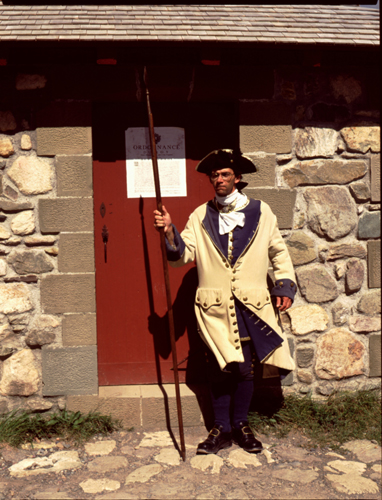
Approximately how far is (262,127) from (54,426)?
9.23ft

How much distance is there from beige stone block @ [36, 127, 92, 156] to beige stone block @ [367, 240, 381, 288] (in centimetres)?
238

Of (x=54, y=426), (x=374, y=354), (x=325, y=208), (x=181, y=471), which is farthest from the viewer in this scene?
(x=374, y=354)

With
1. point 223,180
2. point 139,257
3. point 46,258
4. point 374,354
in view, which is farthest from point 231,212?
point 374,354

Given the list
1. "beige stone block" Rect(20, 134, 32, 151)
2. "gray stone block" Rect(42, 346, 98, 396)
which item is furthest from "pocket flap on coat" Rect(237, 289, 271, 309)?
"beige stone block" Rect(20, 134, 32, 151)

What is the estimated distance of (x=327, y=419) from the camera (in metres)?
3.75

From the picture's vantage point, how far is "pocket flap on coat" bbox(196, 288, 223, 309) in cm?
343

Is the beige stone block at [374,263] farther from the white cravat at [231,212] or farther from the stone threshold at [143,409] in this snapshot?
the stone threshold at [143,409]

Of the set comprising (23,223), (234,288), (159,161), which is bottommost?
(234,288)

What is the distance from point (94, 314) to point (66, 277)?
0.36 m

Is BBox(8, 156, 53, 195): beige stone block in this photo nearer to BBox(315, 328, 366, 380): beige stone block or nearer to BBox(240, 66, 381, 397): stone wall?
BBox(240, 66, 381, 397): stone wall

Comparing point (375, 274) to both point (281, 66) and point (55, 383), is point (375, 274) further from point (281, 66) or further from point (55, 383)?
point (55, 383)

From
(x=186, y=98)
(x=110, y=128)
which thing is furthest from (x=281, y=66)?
(x=110, y=128)

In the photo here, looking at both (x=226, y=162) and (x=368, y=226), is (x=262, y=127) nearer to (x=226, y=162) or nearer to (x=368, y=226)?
(x=226, y=162)

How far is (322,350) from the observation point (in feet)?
13.1
